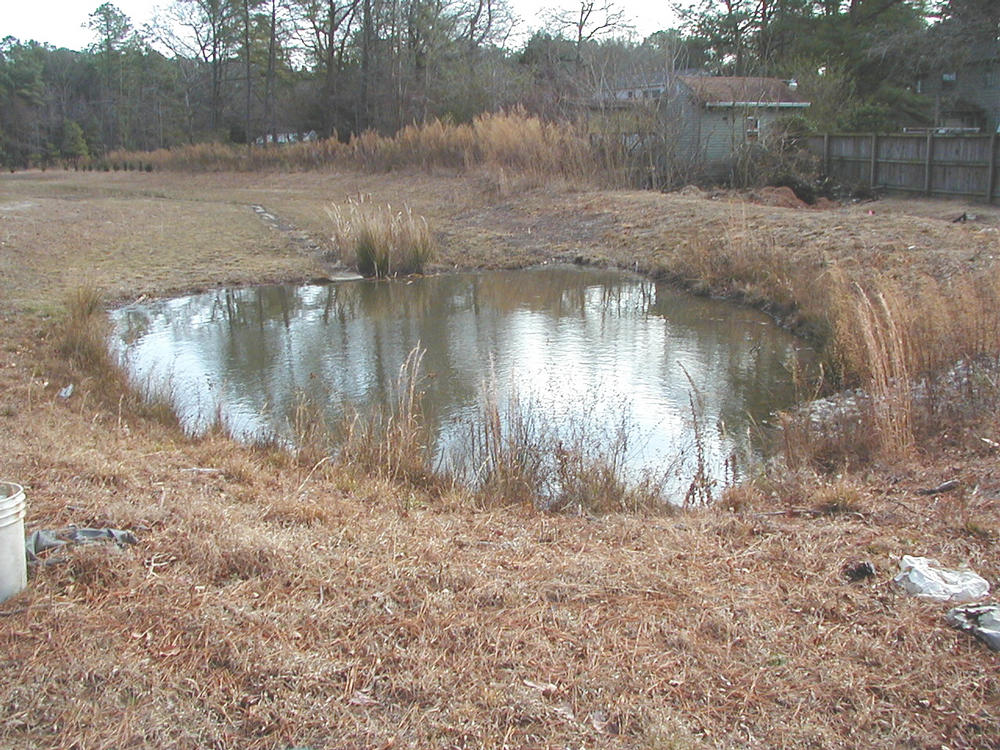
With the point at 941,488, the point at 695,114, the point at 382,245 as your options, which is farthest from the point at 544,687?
the point at 695,114

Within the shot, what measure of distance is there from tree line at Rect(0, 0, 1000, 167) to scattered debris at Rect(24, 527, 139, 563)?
2068 centimetres

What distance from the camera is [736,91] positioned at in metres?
25.9

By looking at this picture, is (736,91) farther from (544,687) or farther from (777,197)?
(544,687)

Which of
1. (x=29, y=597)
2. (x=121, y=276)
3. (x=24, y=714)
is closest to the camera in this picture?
(x=24, y=714)

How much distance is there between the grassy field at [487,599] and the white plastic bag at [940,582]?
86mm

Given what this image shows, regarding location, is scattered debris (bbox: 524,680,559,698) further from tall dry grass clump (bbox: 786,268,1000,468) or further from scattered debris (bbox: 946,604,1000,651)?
tall dry grass clump (bbox: 786,268,1000,468)

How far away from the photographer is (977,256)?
33.0 feet

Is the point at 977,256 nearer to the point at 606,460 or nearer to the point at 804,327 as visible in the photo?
the point at 804,327

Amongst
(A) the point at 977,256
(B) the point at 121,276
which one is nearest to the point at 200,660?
(A) the point at 977,256

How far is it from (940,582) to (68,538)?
3230 mm

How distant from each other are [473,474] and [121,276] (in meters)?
8.69

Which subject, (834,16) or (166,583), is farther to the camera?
(834,16)

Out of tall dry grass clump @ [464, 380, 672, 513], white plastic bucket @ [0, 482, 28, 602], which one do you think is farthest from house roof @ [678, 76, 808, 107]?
white plastic bucket @ [0, 482, 28, 602]

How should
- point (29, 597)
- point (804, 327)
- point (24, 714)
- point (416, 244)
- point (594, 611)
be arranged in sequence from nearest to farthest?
point (24, 714)
point (29, 597)
point (594, 611)
point (804, 327)
point (416, 244)
